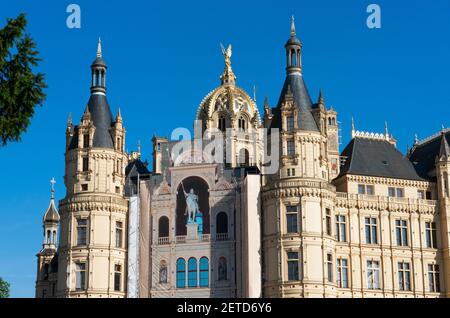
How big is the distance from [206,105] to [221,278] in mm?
25751

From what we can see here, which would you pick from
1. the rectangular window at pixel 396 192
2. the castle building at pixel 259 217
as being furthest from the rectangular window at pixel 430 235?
the rectangular window at pixel 396 192

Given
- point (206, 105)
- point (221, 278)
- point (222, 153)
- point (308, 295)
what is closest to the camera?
point (308, 295)

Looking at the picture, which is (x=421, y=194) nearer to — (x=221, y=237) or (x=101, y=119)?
(x=221, y=237)

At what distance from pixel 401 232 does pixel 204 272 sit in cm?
1881

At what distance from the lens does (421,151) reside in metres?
86.5

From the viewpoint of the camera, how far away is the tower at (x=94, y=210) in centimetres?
7406

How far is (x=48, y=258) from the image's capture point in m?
97.1

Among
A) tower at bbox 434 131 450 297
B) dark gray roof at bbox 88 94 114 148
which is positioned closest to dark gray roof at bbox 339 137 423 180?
tower at bbox 434 131 450 297

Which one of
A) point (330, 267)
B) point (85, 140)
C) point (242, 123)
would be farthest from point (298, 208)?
point (242, 123)

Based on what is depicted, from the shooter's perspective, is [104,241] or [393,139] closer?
[104,241]
